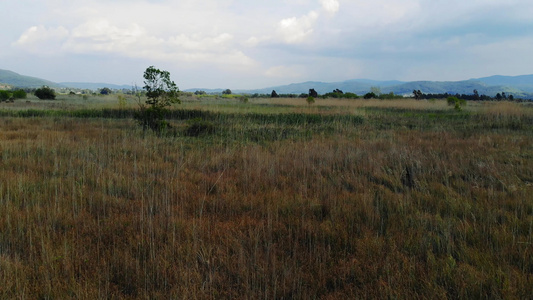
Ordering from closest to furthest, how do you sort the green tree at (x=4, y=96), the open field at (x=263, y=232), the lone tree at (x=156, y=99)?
the open field at (x=263, y=232), the lone tree at (x=156, y=99), the green tree at (x=4, y=96)

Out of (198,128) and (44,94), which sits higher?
(44,94)

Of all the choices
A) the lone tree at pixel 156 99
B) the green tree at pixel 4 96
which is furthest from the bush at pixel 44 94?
the lone tree at pixel 156 99

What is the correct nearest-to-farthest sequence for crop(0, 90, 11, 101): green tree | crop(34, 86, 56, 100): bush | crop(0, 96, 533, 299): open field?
crop(0, 96, 533, 299): open field, crop(0, 90, 11, 101): green tree, crop(34, 86, 56, 100): bush

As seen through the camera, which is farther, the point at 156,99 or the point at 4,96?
the point at 4,96

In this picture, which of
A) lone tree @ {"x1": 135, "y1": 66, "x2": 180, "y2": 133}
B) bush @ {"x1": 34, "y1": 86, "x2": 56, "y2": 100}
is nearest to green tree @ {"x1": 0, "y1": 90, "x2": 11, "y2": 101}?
bush @ {"x1": 34, "y1": 86, "x2": 56, "y2": 100}

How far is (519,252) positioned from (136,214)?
409 centimetres

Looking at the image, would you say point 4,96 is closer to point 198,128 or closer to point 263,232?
point 198,128

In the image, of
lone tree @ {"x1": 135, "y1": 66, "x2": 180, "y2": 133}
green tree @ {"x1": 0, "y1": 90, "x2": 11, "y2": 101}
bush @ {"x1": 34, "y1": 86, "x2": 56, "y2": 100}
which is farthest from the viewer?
bush @ {"x1": 34, "y1": 86, "x2": 56, "y2": 100}

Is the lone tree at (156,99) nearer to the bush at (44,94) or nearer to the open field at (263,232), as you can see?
the open field at (263,232)

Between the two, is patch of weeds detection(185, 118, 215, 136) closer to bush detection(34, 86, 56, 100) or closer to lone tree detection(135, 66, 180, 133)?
lone tree detection(135, 66, 180, 133)

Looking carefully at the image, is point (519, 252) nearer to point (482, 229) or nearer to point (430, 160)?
point (482, 229)

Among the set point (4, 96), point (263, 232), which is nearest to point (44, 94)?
point (4, 96)

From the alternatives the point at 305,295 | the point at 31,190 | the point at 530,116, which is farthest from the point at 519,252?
the point at 530,116

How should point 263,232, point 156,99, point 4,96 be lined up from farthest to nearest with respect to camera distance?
1. point 4,96
2. point 156,99
3. point 263,232
